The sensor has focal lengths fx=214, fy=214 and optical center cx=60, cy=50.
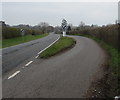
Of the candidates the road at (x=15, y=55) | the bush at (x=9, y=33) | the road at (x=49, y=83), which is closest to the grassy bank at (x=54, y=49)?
the road at (x=15, y=55)

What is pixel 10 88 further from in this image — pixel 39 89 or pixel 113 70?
pixel 113 70

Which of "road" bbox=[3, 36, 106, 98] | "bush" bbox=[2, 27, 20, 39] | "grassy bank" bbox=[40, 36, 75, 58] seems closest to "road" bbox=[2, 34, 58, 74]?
"grassy bank" bbox=[40, 36, 75, 58]

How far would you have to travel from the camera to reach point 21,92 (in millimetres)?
6777

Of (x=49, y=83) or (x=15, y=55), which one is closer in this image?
(x=49, y=83)

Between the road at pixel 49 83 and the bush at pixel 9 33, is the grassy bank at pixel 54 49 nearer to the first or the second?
the road at pixel 49 83

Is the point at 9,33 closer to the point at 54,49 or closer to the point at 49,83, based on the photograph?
the point at 54,49

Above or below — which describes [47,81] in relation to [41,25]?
below

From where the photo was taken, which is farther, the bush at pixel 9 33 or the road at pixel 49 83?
the bush at pixel 9 33

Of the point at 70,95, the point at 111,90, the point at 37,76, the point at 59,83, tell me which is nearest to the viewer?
the point at 70,95

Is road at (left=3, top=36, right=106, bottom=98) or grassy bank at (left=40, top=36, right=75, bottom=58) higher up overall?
grassy bank at (left=40, top=36, right=75, bottom=58)

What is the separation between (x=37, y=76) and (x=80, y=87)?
7.51ft

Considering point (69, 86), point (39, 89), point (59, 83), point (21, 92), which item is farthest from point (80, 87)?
point (21, 92)

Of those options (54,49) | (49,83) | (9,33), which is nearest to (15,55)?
(54,49)

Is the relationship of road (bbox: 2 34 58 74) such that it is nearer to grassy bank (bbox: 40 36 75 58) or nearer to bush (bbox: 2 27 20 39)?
grassy bank (bbox: 40 36 75 58)
